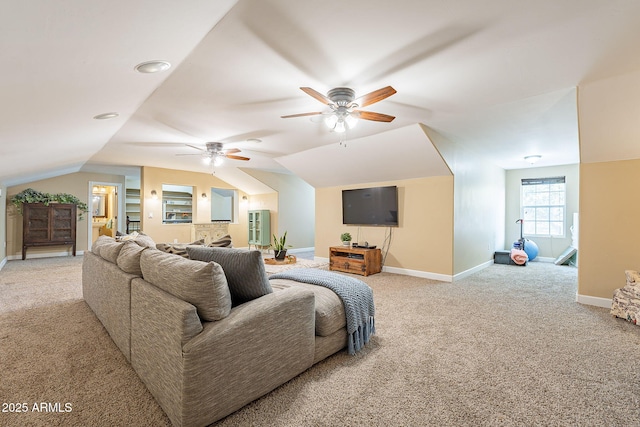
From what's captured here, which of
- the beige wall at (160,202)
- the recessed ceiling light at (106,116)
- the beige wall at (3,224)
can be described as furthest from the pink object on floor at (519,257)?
the beige wall at (3,224)

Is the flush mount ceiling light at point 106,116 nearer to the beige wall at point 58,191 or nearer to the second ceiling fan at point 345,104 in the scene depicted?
the second ceiling fan at point 345,104

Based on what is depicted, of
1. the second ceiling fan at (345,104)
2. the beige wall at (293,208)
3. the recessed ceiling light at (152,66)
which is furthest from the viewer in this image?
the beige wall at (293,208)

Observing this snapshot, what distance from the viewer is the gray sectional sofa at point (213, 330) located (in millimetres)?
1464

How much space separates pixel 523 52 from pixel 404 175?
312 cm

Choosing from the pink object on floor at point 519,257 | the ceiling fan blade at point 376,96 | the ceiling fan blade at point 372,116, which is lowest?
the pink object on floor at point 519,257

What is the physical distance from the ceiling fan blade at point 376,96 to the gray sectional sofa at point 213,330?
1.71 metres

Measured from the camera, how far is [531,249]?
6.83 m

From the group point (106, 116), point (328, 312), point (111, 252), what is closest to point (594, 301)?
point (328, 312)

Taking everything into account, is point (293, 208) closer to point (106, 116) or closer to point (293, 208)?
point (293, 208)

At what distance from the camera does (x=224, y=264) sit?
2.00 m

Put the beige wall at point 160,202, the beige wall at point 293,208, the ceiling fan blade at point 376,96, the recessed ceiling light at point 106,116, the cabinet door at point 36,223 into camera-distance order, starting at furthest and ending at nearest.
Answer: the beige wall at point 293,208 → the beige wall at point 160,202 → the cabinet door at point 36,223 → the recessed ceiling light at point 106,116 → the ceiling fan blade at point 376,96

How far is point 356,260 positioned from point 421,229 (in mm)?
1281

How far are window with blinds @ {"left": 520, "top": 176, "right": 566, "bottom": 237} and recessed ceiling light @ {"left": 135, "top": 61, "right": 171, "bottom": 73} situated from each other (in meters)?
8.02

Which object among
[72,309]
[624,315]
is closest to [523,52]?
[624,315]
